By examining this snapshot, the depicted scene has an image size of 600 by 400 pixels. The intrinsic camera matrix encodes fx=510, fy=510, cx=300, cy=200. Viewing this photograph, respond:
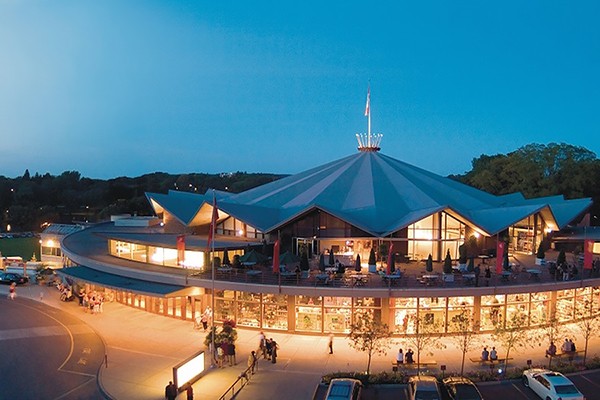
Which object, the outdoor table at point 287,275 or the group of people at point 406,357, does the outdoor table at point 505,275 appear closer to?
the group of people at point 406,357

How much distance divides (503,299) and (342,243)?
1223cm

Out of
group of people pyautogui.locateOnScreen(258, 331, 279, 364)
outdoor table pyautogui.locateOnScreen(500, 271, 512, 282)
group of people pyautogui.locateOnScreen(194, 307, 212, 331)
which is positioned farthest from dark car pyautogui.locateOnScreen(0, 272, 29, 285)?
outdoor table pyautogui.locateOnScreen(500, 271, 512, 282)

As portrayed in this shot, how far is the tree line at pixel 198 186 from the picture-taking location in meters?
65.9

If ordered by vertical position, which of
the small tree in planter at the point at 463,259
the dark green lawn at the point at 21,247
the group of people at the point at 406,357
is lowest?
the dark green lawn at the point at 21,247

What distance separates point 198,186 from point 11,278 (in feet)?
329

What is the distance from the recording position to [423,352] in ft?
86.0

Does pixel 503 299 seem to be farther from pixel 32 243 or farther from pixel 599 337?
pixel 32 243

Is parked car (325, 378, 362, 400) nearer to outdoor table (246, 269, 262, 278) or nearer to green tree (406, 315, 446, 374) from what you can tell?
green tree (406, 315, 446, 374)

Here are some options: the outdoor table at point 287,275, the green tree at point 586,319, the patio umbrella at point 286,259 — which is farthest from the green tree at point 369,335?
the green tree at point 586,319

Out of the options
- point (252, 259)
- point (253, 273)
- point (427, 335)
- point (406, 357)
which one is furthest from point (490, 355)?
point (252, 259)

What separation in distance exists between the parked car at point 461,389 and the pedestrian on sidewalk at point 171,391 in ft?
34.8

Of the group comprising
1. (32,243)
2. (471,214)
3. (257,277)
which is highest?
(471,214)

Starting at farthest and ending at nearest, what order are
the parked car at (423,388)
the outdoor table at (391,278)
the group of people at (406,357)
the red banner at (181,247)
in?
the red banner at (181,247)
the outdoor table at (391,278)
the group of people at (406,357)
the parked car at (423,388)

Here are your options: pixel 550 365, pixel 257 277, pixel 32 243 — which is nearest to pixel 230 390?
pixel 257 277
